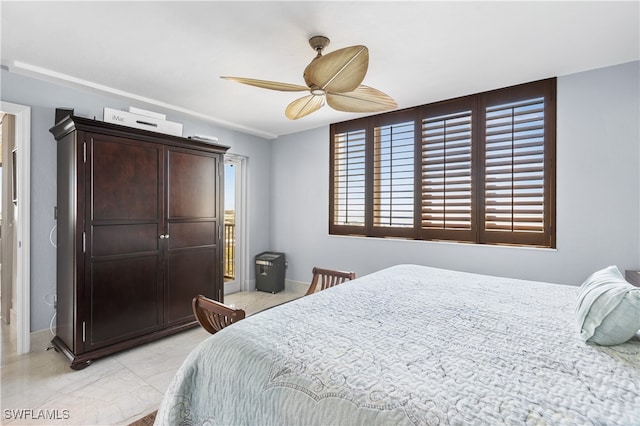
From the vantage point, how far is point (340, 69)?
5.87 feet

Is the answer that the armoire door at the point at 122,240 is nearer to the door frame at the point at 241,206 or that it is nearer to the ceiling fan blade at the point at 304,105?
the ceiling fan blade at the point at 304,105

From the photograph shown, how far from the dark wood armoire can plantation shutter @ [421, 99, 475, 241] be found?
2428 millimetres

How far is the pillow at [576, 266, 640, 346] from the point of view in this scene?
1.14 meters

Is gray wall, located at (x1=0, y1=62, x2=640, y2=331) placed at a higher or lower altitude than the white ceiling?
lower

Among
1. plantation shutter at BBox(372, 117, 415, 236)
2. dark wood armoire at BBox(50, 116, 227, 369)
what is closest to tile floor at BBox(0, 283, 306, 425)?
dark wood armoire at BBox(50, 116, 227, 369)

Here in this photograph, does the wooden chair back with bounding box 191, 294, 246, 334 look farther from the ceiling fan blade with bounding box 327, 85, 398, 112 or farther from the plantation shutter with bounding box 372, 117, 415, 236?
the plantation shutter with bounding box 372, 117, 415, 236

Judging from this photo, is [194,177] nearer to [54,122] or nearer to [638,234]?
[54,122]

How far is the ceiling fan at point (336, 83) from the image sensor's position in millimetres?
1709

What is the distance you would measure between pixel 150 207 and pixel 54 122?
1126mm

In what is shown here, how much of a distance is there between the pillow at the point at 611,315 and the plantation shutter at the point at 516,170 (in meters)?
1.79

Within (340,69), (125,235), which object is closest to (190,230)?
(125,235)

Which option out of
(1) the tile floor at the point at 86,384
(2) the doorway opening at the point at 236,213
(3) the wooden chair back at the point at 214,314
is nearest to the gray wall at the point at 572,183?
(1) the tile floor at the point at 86,384

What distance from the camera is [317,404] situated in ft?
3.06

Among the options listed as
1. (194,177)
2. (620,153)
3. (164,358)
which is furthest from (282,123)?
(620,153)
